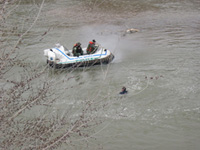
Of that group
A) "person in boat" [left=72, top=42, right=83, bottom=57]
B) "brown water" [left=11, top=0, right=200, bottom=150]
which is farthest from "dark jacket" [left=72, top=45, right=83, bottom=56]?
"brown water" [left=11, top=0, right=200, bottom=150]

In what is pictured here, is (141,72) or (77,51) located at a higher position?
(77,51)

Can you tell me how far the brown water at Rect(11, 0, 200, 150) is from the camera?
9.83 m

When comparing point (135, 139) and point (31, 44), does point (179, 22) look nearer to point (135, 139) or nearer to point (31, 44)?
point (31, 44)

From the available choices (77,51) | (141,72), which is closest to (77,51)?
(77,51)

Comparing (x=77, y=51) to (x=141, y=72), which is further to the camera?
(x=77, y=51)

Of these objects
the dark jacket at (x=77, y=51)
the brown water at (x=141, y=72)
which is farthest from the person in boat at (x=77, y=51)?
the brown water at (x=141, y=72)

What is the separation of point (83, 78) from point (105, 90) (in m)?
1.97

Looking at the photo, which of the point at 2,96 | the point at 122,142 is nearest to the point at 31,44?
the point at 122,142

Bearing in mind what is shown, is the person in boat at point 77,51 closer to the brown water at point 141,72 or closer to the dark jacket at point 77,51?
the dark jacket at point 77,51

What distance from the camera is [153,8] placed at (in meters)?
27.9

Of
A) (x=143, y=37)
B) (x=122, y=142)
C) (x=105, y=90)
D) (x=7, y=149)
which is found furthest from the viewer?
(x=143, y=37)

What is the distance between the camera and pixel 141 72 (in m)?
14.3

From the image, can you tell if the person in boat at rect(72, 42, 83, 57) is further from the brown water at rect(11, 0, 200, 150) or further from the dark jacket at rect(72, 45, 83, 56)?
the brown water at rect(11, 0, 200, 150)

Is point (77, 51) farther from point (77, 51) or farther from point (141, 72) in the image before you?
point (141, 72)
